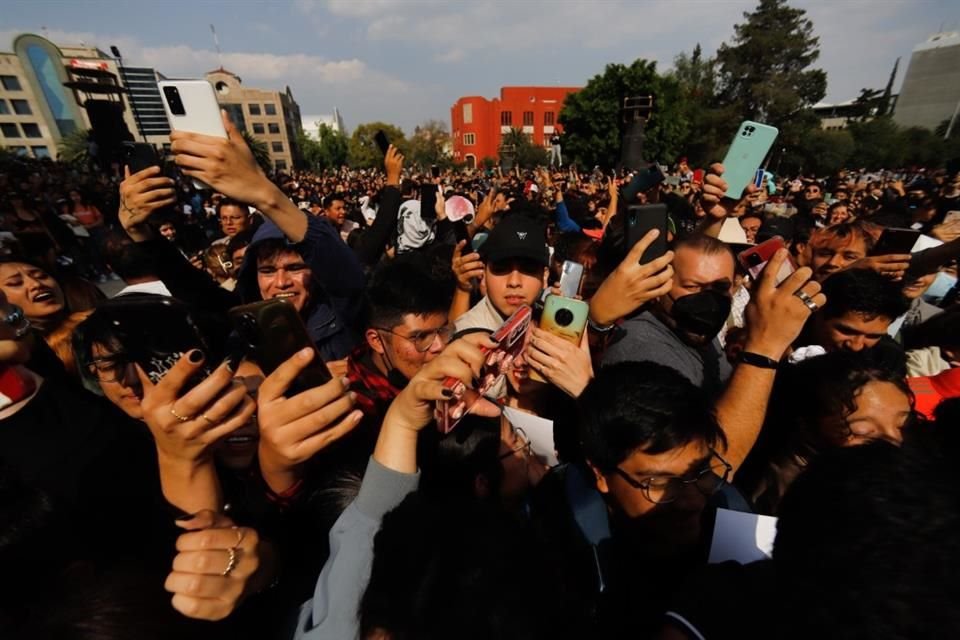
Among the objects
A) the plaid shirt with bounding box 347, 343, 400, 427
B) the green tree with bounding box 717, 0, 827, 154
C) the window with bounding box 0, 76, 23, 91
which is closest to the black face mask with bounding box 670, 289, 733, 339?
the plaid shirt with bounding box 347, 343, 400, 427

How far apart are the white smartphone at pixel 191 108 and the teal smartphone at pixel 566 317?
1493mm

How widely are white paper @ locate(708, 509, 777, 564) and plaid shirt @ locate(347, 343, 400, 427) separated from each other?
4.59 ft

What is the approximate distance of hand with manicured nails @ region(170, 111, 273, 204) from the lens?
59.9 inches

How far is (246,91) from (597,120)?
5985 centimetres

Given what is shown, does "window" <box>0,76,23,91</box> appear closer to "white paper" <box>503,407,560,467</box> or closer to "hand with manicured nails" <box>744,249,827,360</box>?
"white paper" <box>503,407,560,467</box>

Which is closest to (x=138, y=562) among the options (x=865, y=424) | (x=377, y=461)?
(x=377, y=461)

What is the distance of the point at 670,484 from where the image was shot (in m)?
1.49

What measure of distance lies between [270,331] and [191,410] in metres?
0.28

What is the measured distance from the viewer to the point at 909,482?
86 cm

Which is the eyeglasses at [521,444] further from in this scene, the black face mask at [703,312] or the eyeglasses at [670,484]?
the black face mask at [703,312]

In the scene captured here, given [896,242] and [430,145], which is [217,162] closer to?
[896,242]

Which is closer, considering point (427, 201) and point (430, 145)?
point (427, 201)

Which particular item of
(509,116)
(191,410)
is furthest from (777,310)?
(509,116)

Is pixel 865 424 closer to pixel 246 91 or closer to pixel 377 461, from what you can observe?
pixel 377 461
